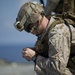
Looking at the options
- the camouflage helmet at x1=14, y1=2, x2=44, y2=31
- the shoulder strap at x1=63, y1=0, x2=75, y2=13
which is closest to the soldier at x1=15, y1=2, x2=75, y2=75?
the camouflage helmet at x1=14, y1=2, x2=44, y2=31

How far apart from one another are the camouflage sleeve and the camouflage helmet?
314 millimetres

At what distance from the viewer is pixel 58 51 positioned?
5895 mm

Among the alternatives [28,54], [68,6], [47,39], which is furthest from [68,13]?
[28,54]

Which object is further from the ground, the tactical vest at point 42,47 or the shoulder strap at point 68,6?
the shoulder strap at point 68,6

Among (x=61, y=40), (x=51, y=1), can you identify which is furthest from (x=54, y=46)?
(x=51, y=1)

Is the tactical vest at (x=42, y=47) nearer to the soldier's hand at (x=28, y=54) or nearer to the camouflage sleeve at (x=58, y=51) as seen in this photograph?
the soldier's hand at (x=28, y=54)

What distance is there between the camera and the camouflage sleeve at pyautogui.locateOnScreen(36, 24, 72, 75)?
5.90 m

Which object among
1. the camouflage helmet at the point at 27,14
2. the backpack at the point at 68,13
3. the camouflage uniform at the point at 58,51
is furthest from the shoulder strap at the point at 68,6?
the camouflage uniform at the point at 58,51

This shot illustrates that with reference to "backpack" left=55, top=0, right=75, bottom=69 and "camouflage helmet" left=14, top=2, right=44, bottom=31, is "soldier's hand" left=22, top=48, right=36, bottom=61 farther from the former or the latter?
"backpack" left=55, top=0, right=75, bottom=69

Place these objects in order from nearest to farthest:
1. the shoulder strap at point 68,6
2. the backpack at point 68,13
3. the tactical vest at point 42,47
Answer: the backpack at point 68,13
the tactical vest at point 42,47
the shoulder strap at point 68,6

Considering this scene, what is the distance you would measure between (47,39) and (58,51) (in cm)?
30

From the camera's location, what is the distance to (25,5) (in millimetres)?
6160

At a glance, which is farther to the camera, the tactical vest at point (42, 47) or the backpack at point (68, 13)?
the tactical vest at point (42, 47)

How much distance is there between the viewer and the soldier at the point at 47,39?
5910mm
